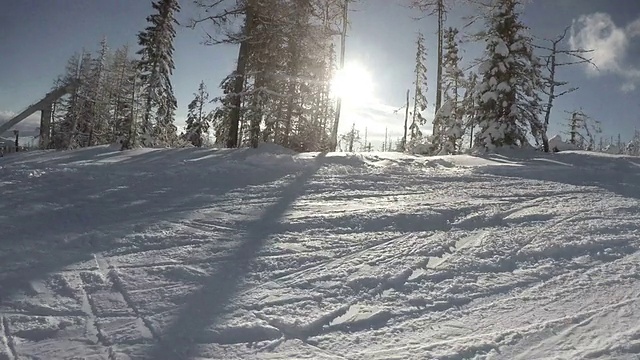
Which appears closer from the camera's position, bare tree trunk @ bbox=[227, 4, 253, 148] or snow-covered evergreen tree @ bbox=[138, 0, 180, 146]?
bare tree trunk @ bbox=[227, 4, 253, 148]

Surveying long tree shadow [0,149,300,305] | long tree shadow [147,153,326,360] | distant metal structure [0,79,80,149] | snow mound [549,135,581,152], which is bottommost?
long tree shadow [147,153,326,360]

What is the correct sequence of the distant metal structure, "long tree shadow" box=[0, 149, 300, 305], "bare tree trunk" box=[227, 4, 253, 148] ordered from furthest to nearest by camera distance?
1. the distant metal structure
2. "bare tree trunk" box=[227, 4, 253, 148]
3. "long tree shadow" box=[0, 149, 300, 305]

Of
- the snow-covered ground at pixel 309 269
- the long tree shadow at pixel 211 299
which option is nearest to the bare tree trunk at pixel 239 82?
the snow-covered ground at pixel 309 269

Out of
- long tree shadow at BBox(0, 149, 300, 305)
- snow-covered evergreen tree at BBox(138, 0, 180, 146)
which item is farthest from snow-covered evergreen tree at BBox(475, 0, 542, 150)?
snow-covered evergreen tree at BBox(138, 0, 180, 146)

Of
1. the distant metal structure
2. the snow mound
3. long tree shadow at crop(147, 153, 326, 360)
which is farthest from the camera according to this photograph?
the distant metal structure

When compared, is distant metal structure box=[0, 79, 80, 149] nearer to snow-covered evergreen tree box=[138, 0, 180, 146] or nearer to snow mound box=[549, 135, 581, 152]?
snow-covered evergreen tree box=[138, 0, 180, 146]

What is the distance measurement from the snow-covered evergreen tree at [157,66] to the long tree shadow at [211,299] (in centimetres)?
2080

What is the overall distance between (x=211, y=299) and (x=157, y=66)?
81.0ft

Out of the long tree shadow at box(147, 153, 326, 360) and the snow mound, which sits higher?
the snow mound

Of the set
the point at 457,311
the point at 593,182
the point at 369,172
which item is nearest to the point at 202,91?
the point at 369,172

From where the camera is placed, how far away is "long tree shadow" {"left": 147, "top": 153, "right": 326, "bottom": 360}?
8.79 ft

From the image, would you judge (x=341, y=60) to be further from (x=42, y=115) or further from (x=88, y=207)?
(x=42, y=115)

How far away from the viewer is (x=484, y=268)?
395 centimetres

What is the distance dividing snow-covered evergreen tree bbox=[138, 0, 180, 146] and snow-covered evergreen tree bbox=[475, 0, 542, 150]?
18.2m
